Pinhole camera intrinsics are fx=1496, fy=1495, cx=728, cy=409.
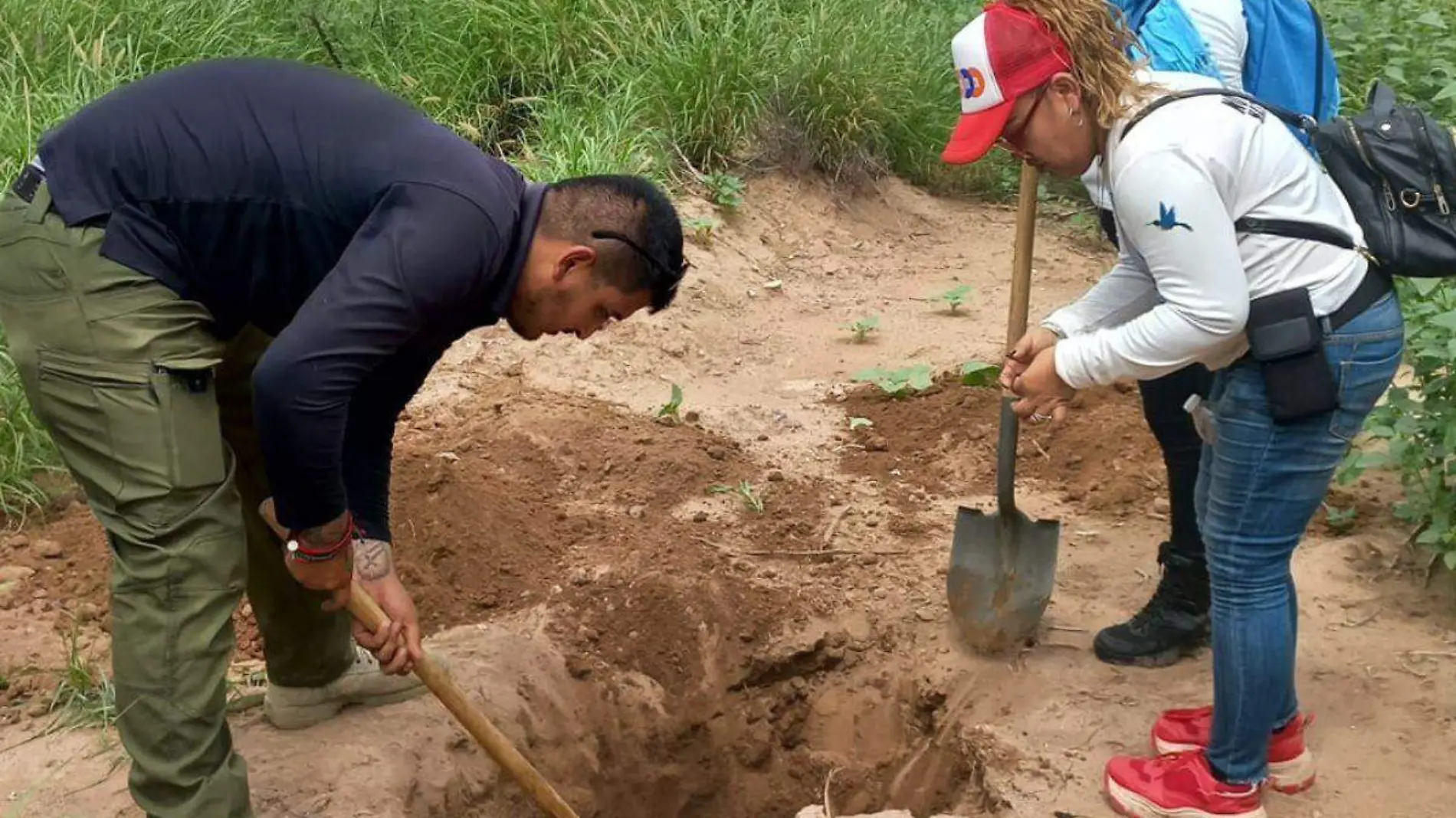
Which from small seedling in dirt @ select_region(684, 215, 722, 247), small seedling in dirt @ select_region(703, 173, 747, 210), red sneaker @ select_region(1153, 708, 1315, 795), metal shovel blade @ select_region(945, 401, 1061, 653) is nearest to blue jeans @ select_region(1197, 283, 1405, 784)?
red sneaker @ select_region(1153, 708, 1315, 795)

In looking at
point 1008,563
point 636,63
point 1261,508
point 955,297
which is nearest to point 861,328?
point 955,297

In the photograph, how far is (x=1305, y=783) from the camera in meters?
3.27

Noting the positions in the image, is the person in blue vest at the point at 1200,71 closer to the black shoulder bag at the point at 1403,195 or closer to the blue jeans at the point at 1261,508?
the blue jeans at the point at 1261,508

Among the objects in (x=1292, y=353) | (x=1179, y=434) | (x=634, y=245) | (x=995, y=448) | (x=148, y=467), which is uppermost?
(x=634, y=245)

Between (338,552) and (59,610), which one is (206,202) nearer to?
(338,552)

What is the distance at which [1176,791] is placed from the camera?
3.19m

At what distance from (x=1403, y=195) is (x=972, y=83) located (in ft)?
2.79

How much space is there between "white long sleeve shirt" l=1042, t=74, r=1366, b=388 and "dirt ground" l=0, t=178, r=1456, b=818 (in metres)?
1.15

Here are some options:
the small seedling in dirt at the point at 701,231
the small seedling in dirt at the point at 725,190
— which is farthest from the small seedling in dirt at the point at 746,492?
the small seedling in dirt at the point at 725,190

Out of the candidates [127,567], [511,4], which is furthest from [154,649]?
[511,4]

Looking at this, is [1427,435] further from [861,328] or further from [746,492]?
[861,328]

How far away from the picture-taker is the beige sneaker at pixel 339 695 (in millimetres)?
3451

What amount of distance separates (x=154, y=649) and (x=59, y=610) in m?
1.53

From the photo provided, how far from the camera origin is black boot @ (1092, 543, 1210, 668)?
3756 millimetres
